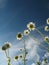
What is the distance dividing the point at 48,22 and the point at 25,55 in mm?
4482

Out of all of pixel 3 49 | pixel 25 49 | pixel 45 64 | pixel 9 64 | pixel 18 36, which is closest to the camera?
pixel 9 64

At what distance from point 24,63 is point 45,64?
1922 mm

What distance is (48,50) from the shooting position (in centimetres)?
611

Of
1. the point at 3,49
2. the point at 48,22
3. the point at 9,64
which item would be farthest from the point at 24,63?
the point at 48,22

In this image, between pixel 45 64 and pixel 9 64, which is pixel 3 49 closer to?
pixel 9 64

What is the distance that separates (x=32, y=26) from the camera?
10328 millimetres

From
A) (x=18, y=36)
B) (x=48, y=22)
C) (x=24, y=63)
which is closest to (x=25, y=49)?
(x=24, y=63)

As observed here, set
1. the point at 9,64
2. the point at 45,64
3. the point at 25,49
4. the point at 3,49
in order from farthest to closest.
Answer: the point at 45,64, the point at 25,49, the point at 3,49, the point at 9,64

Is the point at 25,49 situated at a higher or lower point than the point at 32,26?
lower

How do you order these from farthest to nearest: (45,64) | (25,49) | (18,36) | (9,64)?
1. (18,36)
2. (45,64)
3. (25,49)
4. (9,64)

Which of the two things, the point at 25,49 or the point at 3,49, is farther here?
the point at 25,49

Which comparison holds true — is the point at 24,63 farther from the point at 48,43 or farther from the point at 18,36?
the point at 18,36

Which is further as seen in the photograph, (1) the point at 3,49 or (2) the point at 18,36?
(2) the point at 18,36

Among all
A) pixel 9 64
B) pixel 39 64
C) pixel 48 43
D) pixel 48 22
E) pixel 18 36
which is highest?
pixel 48 22
